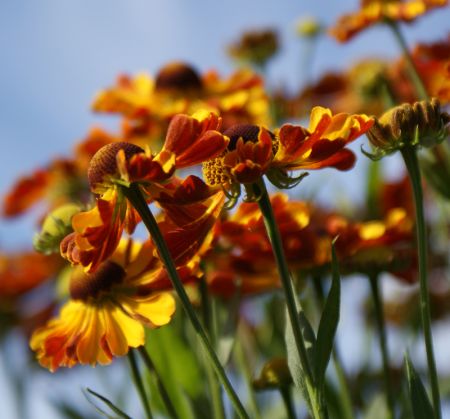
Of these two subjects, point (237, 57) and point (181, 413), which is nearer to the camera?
point (181, 413)

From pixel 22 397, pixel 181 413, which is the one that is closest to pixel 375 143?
pixel 181 413

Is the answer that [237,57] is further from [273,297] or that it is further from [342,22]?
[273,297]

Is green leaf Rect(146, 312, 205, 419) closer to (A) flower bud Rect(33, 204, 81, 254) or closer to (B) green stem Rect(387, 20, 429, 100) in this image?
(A) flower bud Rect(33, 204, 81, 254)

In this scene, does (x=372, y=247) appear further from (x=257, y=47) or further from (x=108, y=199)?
(x=257, y=47)

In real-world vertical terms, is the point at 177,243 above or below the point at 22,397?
above

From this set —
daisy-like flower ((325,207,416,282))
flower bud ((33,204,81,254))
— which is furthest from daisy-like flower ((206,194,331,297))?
flower bud ((33,204,81,254))

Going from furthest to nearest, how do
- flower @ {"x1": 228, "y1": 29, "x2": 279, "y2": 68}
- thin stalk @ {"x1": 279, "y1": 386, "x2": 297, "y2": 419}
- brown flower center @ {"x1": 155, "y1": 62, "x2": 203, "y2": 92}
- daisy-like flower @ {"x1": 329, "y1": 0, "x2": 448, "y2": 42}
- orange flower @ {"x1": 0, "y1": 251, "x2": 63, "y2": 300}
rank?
flower @ {"x1": 228, "y1": 29, "x2": 279, "y2": 68} → orange flower @ {"x1": 0, "y1": 251, "x2": 63, "y2": 300} → brown flower center @ {"x1": 155, "y1": 62, "x2": 203, "y2": 92} → daisy-like flower @ {"x1": 329, "y1": 0, "x2": 448, "y2": 42} → thin stalk @ {"x1": 279, "y1": 386, "x2": 297, "y2": 419}

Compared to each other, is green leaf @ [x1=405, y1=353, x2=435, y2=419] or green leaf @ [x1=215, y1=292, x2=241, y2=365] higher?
green leaf @ [x1=215, y1=292, x2=241, y2=365]
